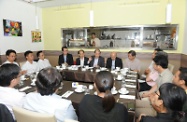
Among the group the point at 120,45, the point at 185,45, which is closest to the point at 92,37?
the point at 120,45

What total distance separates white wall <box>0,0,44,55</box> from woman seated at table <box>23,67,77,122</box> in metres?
3.40

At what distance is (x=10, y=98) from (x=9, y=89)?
0.31ft

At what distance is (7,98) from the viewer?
1.39 meters

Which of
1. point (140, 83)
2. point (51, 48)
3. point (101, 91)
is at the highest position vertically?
point (51, 48)

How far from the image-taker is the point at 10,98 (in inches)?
55.0

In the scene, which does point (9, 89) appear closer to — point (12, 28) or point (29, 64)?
point (29, 64)

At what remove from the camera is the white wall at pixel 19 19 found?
3.94 metres

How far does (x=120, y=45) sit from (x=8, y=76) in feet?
12.8

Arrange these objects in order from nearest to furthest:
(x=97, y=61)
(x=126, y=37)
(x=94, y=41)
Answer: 1. (x=97, y=61)
2. (x=126, y=37)
3. (x=94, y=41)

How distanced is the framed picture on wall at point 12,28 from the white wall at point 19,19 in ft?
0.31

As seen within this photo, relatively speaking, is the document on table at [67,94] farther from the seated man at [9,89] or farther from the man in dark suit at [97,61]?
the man in dark suit at [97,61]

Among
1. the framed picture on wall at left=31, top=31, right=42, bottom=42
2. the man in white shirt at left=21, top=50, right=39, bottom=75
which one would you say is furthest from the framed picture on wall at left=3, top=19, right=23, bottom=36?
the man in white shirt at left=21, top=50, right=39, bottom=75

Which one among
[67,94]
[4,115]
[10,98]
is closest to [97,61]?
[67,94]

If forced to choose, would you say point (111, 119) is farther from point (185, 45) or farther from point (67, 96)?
point (185, 45)
